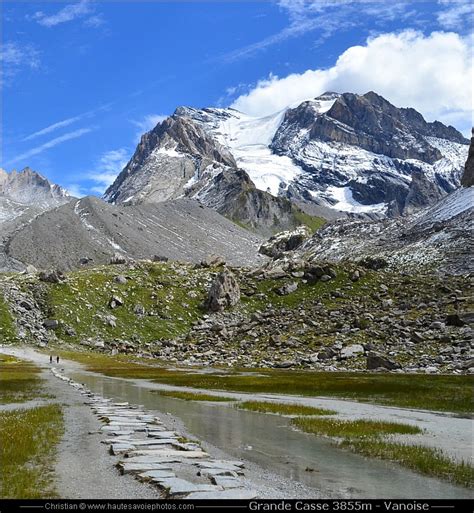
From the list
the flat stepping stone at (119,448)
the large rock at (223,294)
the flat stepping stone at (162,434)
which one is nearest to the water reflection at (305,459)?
the flat stepping stone at (162,434)

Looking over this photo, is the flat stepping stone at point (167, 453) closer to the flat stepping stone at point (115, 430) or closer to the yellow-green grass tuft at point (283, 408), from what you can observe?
the flat stepping stone at point (115, 430)

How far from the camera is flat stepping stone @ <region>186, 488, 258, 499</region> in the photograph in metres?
12.9

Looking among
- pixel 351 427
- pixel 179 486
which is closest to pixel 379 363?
pixel 351 427

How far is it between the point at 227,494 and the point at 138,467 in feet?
13.4

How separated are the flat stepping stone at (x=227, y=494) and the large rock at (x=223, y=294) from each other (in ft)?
443

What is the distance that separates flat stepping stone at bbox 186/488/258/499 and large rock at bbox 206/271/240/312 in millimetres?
135142

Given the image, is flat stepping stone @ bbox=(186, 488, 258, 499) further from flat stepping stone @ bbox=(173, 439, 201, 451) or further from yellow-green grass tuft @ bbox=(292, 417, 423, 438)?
yellow-green grass tuft @ bbox=(292, 417, 423, 438)

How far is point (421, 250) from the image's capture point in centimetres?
18712

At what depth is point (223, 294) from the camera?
493ft

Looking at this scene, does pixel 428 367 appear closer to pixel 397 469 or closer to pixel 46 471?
pixel 397 469

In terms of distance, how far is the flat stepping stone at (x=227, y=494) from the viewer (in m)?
12.9

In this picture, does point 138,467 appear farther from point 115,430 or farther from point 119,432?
point 115,430

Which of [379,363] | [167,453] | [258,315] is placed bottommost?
[379,363]

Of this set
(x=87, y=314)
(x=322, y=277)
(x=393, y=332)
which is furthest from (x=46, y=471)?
(x=322, y=277)
